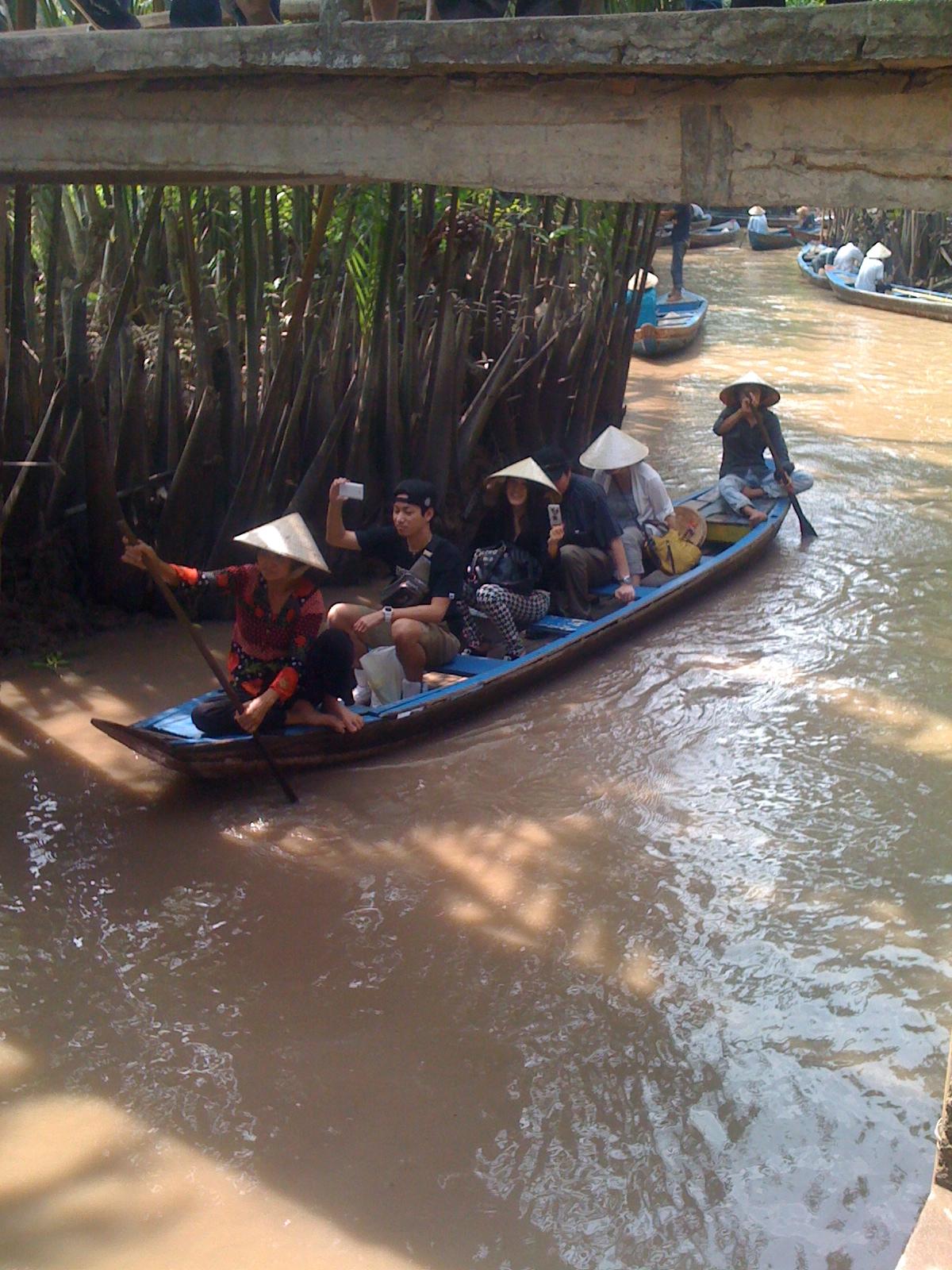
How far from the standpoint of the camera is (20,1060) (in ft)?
12.2

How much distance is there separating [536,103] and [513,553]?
3.19m

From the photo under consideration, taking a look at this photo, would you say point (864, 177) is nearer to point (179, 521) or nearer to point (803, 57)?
point (803, 57)

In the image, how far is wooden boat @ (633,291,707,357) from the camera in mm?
15102

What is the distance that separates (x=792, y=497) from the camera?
8711mm

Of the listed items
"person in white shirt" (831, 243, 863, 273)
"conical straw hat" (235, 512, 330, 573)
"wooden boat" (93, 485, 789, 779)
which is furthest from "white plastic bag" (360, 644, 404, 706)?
"person in white shirt" (831, 243, 863, 273)

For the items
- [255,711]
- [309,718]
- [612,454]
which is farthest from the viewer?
[612,454]

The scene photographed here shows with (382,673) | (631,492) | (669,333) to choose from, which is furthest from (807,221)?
(382,673)

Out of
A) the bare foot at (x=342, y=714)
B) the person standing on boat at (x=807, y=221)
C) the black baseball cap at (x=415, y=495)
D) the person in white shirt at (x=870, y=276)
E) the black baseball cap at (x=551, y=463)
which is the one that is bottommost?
the person standing on boat at (x=807, y=221)

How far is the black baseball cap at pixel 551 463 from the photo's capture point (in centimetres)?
645

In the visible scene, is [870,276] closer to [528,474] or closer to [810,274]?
[810,274]

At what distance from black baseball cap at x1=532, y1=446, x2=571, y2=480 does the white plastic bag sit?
1.35 m

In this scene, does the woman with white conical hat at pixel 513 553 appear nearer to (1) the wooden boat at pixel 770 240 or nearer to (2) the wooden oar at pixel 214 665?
(2) the wooden oar at pixel 214 665

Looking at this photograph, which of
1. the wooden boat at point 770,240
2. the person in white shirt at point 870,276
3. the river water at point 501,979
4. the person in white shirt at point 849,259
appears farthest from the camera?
the wooden boat at point 770,240

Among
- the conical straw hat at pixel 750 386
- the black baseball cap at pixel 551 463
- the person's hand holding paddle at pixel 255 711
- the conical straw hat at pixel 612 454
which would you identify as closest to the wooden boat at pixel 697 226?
the conical straw hat at pixel 750 386
